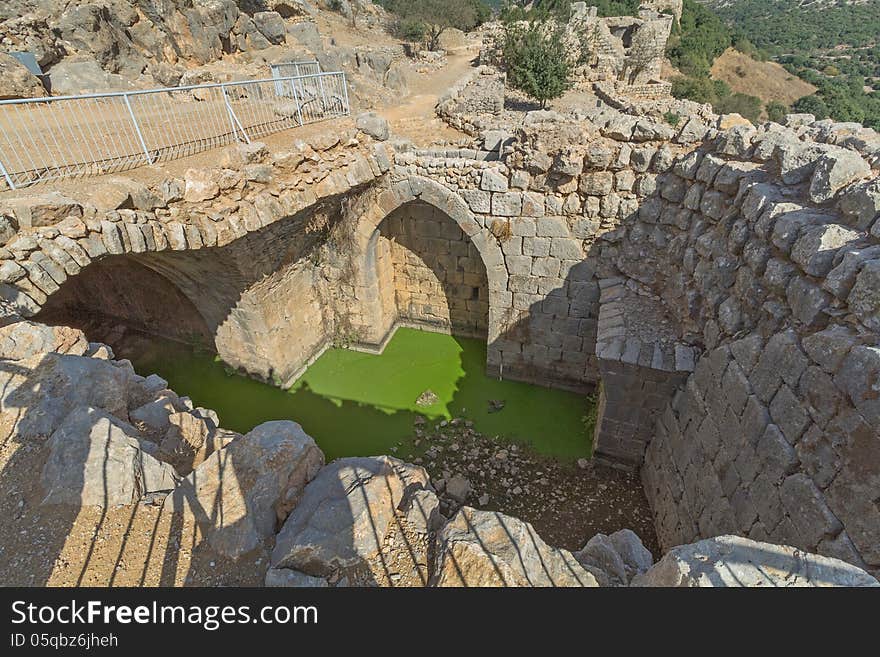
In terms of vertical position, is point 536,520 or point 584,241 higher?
point 584,241

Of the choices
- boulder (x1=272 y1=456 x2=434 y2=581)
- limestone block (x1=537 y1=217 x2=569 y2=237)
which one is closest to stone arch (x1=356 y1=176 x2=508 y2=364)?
limestone block (x1=537 y1=217 x2=569 y2=237)

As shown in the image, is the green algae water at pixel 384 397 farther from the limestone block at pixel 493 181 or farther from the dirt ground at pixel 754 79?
the dirt ground at pixel 754 79

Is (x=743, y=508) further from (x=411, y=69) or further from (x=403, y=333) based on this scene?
(x=411, y=69)

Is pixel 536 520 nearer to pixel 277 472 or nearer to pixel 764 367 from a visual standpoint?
pixel 764 367

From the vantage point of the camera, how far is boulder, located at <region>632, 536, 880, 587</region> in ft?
6.21

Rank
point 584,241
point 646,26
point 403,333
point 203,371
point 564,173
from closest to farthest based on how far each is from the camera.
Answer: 1. point 564,173
2. point 584,241
3. point 203,371
4. point 403,333
5. point 646,26

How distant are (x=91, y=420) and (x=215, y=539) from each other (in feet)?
4.19

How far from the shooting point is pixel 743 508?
3.54 metres

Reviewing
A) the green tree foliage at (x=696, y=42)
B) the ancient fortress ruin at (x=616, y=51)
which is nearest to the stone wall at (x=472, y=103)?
the ancient fortress ruin at (x=616, y=51)

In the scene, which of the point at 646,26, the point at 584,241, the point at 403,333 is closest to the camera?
the point at 584,241

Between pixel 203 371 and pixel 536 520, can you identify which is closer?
pixel 536 520

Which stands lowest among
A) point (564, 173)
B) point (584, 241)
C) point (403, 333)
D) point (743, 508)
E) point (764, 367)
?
point (403, 333)

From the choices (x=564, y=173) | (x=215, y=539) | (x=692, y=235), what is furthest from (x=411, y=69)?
(x=215, y=539)

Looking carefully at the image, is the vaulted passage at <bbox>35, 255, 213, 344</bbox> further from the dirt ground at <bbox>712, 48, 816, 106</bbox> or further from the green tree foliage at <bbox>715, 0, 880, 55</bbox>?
the green tree foliage at <bbox>715, 0, 880, 55</bbox>
